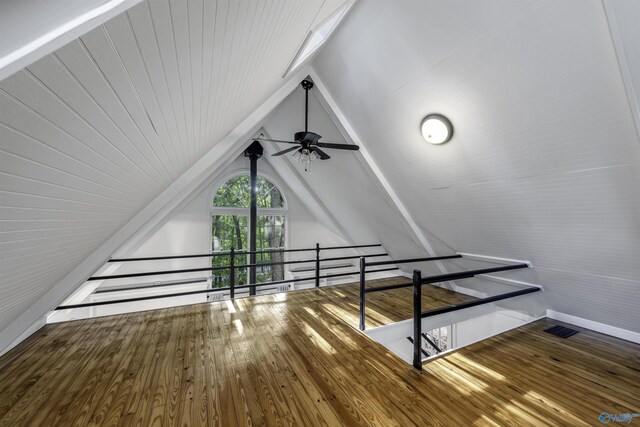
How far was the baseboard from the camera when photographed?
2.41m

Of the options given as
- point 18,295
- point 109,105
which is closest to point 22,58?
point 109,105

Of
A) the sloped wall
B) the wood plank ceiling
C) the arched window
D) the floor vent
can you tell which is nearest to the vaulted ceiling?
the wood plank ceiling

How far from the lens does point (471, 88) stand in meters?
1.88

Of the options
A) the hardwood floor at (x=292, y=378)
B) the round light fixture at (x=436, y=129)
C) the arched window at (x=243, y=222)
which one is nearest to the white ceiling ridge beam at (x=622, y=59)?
the round light fixture at (x=436, y=129)

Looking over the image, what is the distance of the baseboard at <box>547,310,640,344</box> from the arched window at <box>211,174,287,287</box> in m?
4.89

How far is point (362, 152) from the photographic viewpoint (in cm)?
319

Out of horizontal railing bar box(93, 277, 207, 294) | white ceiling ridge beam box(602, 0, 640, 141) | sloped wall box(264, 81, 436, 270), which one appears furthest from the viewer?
horizontal railing bar box(93, 277, 207, 294)

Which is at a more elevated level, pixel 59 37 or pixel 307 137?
pixel 307 137

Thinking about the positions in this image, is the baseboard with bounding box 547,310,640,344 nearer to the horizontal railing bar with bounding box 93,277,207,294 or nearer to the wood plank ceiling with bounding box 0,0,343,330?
the wood plank ceiling with bounding box 0,0,343,330

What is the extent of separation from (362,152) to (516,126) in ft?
5.37

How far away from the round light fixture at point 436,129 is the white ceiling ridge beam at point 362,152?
3.07 ft

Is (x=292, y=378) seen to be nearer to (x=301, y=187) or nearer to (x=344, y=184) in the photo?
(x=344, y=184)

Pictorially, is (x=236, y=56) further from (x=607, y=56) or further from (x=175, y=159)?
(x=607, y=56)

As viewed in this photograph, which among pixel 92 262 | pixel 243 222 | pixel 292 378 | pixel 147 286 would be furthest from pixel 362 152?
pixel 147 286
